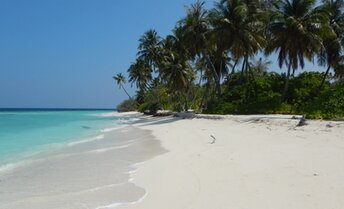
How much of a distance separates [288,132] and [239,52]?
17843 millimetres

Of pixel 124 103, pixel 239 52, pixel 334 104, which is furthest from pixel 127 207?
pixel 124 103

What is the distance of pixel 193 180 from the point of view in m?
6.64

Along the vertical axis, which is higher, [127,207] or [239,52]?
[239,52]

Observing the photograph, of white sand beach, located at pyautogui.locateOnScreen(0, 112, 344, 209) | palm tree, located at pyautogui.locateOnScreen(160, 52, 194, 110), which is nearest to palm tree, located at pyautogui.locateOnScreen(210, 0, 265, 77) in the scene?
palm tree, located at pyautogui.locateOnScreen(160, 52, 194, 110)

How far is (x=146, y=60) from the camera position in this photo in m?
50.5

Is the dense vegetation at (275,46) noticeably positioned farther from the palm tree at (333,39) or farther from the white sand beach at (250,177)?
the white sand beach at (250,177)

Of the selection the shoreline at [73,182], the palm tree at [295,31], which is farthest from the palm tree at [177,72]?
the shoreline at [73,182]

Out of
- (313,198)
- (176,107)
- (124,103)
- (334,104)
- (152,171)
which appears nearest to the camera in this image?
(313,198)

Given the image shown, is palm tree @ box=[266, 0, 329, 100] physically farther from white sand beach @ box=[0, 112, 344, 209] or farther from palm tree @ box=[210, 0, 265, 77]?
white sand beach @ box=[0, 112, 344, 209]

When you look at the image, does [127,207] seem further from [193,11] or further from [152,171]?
[193,11]

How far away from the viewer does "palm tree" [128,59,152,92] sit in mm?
57156

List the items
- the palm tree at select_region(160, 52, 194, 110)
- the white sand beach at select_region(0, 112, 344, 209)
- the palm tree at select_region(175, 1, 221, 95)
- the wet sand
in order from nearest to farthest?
the white sand beach at select_region(0, 112, 344, 209), the wet sand, the palm tree at select_region(175, 1, 221, 95), the palm tree at select_region(160, 52, 194, 110)

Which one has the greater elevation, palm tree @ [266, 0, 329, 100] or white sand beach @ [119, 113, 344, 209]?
palm tree @ [266, 0, 329, 100]

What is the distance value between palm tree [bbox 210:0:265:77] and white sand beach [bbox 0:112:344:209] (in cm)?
1995
